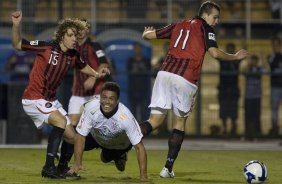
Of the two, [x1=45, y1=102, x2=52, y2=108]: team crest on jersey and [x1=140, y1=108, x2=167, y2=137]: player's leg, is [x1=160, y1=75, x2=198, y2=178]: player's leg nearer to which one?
[x1=140, y1=108, x2=167, y2=137]: player's leg

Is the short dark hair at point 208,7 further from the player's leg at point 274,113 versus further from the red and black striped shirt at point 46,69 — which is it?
the player's leg at point 274,113

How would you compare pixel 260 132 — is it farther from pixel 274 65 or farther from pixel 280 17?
pixel 280 17

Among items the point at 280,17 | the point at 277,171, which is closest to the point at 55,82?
the point at 277,171

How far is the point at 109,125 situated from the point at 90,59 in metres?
4.64

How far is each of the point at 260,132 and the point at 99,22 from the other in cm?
478

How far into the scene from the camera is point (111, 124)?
10.9 m

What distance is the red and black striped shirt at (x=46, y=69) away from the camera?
1172cm

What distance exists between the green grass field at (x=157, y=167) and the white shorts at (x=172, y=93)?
2.96 ft

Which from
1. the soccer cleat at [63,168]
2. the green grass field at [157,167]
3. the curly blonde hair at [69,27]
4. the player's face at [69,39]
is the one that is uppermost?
the curly blonde hair at [69,27]

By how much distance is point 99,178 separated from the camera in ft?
37.1

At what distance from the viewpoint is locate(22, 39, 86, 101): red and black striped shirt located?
11.7 metres

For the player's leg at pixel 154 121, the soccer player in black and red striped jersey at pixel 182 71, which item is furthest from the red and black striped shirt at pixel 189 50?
the player's leg at pixel 154 121

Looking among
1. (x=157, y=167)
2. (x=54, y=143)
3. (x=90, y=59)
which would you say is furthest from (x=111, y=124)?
(x=90, y=59)

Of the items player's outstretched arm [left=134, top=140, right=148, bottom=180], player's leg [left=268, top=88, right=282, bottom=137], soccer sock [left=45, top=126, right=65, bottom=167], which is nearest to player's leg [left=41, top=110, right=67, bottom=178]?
soccer sock [left=45, top=126, right=65, bottom=167]
